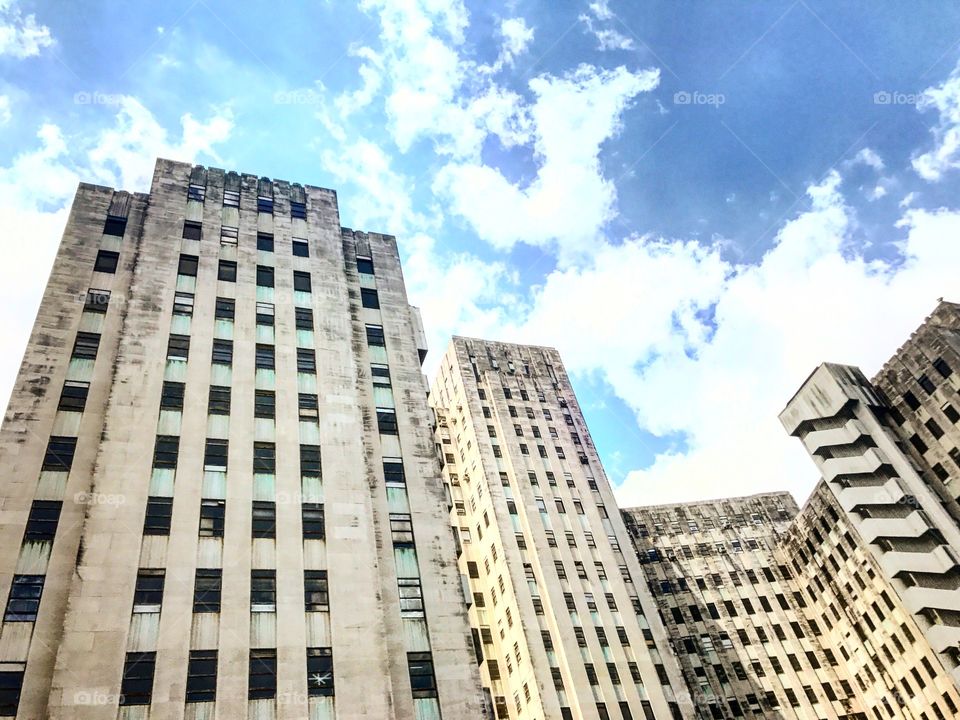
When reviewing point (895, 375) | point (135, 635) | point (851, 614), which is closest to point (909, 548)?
point (895, 375)

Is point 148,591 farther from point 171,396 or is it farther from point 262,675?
point 171,396

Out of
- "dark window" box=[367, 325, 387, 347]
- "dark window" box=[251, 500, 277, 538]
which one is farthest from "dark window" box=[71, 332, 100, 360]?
"dark window" box=[367, 325, 387, 347]

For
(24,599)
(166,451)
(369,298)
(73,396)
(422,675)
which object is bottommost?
(422,675)

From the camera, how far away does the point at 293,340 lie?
41469 mm

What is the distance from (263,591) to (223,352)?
15.5 meters

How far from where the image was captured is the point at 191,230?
4544cm

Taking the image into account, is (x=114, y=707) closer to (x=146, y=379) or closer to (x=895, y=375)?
(x=146, y=379)

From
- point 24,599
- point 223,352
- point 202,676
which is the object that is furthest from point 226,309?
point 202,676

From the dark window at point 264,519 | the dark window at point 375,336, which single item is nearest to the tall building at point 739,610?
the dark window at point 375,336

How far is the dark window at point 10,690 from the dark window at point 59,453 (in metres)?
9.63

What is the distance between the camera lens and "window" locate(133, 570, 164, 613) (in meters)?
27.9

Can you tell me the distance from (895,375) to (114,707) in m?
55.1

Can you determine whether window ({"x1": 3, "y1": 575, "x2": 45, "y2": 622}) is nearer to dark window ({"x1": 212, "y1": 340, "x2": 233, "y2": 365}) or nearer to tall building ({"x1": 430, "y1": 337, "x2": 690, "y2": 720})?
dark window ({"x1": 212, "y1": 340, "x2": 233, "y2": 365})

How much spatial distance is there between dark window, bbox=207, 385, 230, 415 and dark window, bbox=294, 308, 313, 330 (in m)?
7.25
